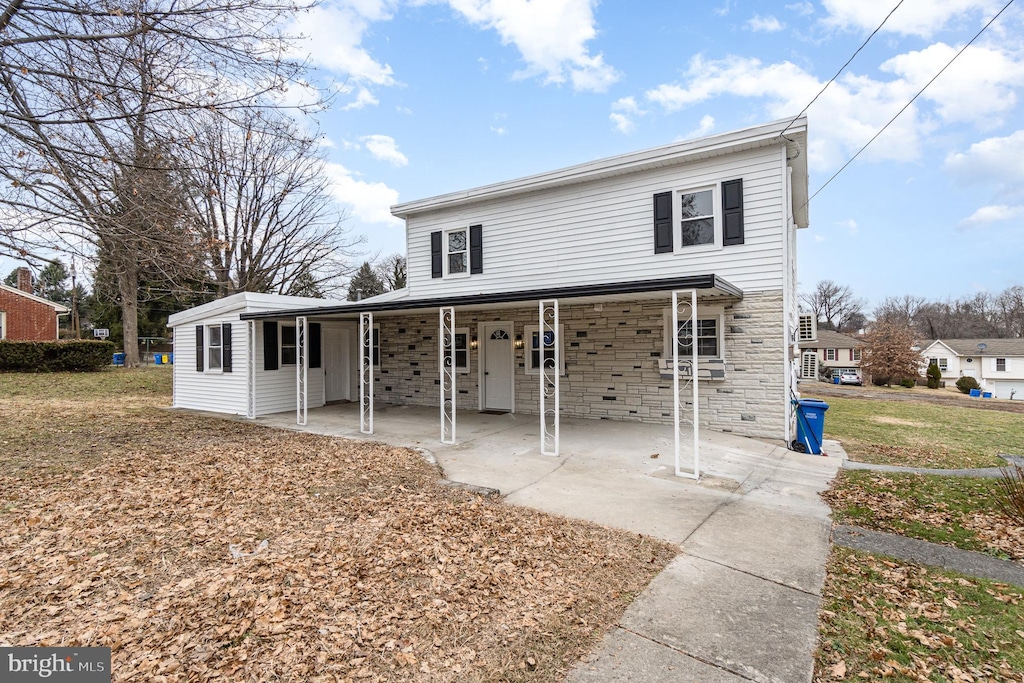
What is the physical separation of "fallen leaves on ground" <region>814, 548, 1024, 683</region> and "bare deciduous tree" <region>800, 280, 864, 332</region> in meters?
60.4

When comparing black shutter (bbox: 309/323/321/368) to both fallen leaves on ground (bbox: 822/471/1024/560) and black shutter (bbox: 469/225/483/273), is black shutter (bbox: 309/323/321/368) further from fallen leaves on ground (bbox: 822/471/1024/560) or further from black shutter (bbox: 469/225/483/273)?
fallen leaves on ground (bbox: 822/471/1024/560)

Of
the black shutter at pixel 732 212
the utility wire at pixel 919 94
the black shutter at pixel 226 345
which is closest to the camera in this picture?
the utility wire at pixel 919 94

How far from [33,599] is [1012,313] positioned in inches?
2789

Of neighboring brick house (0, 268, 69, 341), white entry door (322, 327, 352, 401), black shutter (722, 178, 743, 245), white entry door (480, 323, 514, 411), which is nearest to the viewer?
black shutter (722, 178, 743, 245)

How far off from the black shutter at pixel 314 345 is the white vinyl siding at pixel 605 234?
A: 2.74 meters

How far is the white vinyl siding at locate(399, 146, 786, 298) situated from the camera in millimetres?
8195

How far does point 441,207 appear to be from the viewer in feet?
38.1

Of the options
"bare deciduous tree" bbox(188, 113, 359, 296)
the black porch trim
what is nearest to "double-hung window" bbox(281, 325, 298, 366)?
the black porch trim

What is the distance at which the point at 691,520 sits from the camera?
4.50 m

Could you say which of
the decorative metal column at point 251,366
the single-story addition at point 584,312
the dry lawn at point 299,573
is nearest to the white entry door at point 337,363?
the single-story addition at point 584,312

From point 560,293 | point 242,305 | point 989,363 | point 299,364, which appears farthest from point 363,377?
point 989,363

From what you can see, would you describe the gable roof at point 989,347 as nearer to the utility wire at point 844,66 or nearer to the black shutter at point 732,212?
the black shutter at point 732,212

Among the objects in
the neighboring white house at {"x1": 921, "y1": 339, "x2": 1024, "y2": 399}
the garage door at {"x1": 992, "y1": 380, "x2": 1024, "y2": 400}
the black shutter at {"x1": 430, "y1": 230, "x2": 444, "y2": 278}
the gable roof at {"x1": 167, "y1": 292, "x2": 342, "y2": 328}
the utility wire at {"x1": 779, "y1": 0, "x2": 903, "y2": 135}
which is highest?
the utility wire at {"x1": 779, "y1": 0, "x2": 903, "y2": 135}

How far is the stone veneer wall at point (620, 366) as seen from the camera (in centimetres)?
823
